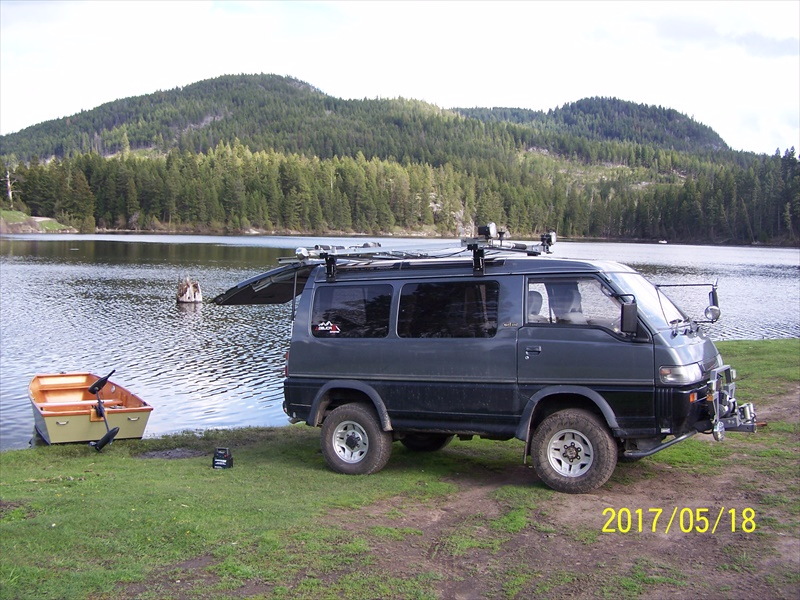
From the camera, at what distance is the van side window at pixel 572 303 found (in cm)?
898

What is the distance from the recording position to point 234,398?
851 inches

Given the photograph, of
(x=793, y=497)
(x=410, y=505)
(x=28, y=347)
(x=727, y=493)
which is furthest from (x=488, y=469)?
(x=28, y=347)

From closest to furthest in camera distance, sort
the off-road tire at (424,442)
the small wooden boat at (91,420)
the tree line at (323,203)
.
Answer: the off-road tire at (424,442) → the small wooden boat at (91,420) → the tree line at (323,203)

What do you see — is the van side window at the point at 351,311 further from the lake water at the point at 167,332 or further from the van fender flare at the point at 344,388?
the lake water at the point at 167,332

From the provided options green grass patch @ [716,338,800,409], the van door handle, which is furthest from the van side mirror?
green grass patch @ [716,338,800,409]

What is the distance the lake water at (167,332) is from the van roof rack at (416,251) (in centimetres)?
55

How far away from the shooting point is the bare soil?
615cm

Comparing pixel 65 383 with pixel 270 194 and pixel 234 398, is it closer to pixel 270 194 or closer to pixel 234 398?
pixel 234 398

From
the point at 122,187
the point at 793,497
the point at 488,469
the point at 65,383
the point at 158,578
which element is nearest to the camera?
the point at 158,578

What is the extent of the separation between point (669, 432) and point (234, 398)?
50.4 feet
